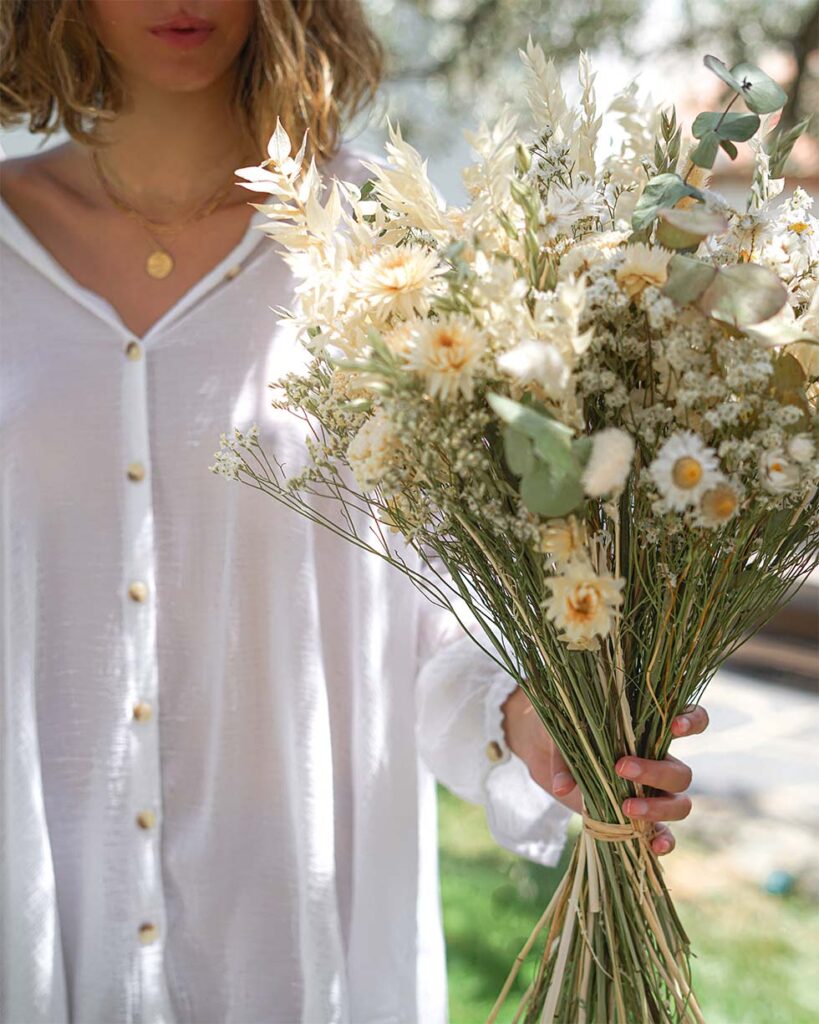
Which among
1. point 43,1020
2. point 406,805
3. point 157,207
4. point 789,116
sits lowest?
point 43,1020

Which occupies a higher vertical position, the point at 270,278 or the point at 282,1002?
the point at 270,278

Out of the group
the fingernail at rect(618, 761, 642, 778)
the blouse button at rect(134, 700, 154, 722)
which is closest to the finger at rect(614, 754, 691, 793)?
the fingernail at rect(618, 761, 642, 778)

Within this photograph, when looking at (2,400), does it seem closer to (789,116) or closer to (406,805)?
(406,805)

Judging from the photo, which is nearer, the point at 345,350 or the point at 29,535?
the point at 345,350

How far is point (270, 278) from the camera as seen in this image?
54.5 inches

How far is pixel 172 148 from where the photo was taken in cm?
143

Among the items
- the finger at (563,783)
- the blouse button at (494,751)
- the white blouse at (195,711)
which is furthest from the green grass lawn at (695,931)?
the finger at (563,783)

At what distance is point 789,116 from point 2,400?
13.0ft

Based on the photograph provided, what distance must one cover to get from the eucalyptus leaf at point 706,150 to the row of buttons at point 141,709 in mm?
740

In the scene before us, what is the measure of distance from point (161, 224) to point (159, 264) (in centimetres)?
6

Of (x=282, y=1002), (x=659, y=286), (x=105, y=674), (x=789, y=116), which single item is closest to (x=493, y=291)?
(x=659, y=286)

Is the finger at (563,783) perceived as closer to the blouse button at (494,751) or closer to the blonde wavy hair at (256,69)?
the blouse button at (494,751)

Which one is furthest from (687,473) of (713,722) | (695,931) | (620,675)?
(713,722)

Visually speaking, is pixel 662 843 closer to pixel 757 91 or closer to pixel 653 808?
pixel 653 808
